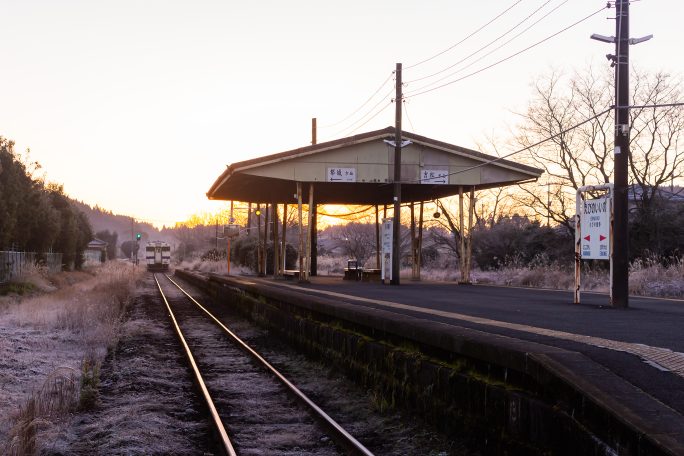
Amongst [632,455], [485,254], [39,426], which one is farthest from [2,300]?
[485,254]

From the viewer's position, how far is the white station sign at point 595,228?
15477 mm

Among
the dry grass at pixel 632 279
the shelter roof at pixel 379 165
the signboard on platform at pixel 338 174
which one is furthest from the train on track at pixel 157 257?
the signboard on platform at pixel 338 174

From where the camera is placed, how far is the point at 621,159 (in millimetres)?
15133

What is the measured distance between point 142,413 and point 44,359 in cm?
601

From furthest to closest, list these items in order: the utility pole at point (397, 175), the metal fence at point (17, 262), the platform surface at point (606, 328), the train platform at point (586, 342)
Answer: the metal fence at point (17, 262) → the utility pole at point (397, 175) → the platform surface at point (606, 328) → the train platform at point (586, 342)

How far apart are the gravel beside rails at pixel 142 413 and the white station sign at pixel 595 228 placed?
31.0 feet

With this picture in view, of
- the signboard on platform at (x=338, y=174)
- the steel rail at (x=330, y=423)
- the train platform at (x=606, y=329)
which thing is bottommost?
the steel rail at (x=330, y=423)

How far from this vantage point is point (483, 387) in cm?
678

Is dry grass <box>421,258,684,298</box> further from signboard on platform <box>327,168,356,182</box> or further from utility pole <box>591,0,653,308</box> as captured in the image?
signboard on platform <box>327,168,356,182</box>

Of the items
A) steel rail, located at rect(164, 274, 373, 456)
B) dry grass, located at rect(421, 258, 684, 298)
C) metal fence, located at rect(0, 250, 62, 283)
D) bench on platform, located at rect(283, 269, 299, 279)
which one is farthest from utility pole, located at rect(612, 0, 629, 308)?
metal fence, located at rect(0, 250, 62, 283)

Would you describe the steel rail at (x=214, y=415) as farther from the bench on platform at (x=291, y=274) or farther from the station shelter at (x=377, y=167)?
the bench on platform at (x=291, y=274)

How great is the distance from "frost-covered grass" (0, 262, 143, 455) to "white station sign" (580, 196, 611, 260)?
10.9 meters

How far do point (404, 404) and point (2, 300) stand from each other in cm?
2169

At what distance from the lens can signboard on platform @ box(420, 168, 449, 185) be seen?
97.1ft
